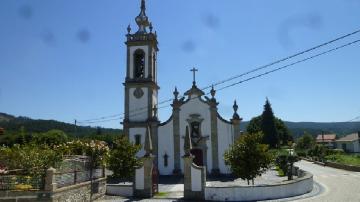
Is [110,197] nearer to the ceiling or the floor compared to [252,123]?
nearer to the floor

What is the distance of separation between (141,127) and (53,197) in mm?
20036

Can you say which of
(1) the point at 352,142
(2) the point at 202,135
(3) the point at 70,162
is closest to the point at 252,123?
(1) the point at 352,142

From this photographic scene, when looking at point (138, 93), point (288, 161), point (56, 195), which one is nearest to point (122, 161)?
point (56, 195)

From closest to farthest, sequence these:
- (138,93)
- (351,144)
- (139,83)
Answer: (139,83) → (138,93) → (351,144)

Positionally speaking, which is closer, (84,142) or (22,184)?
(22,184)

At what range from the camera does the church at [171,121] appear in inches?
1300

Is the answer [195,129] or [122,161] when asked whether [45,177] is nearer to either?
[122,161]

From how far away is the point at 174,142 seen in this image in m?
33.5

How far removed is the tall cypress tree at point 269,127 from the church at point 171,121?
4356cm

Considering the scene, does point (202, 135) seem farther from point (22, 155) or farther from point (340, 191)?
point (22, 155)

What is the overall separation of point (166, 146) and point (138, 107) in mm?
4579

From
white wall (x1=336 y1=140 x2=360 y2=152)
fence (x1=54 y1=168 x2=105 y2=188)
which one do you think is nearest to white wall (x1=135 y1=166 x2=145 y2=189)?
fence (x1=54 y1=168 x2=105 y2=188)

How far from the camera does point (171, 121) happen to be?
3403 centimetres

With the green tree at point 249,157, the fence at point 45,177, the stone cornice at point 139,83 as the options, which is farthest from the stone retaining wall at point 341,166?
the fence at point 45,177
